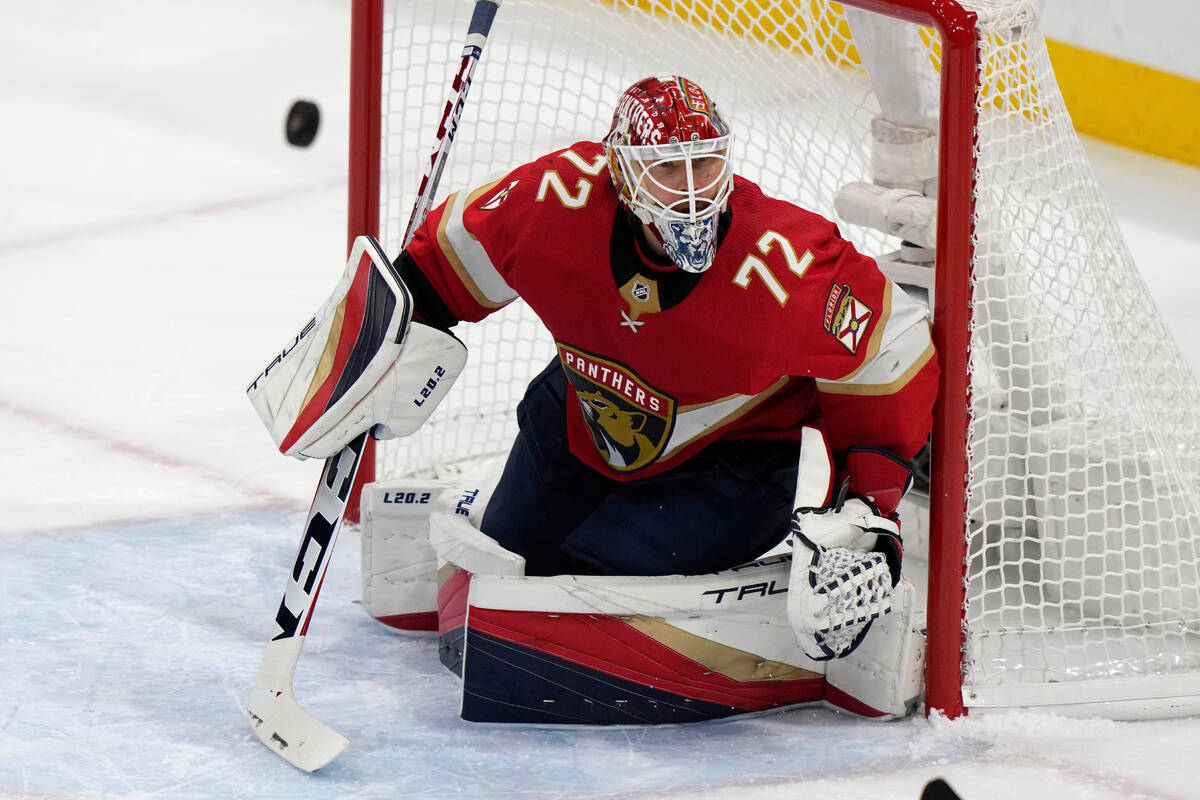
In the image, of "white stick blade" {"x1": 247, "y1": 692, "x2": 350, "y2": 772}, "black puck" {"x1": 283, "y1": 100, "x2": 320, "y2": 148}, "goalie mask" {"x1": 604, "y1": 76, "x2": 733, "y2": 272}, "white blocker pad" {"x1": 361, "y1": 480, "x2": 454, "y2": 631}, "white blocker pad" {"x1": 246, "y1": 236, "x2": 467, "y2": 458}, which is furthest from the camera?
"black puck" {"x1": 283, "y1": 100, "x2": 320, "y2": 148}

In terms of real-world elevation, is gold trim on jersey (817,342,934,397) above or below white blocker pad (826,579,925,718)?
above

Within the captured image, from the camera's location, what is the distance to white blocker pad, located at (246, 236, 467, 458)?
2291 mm

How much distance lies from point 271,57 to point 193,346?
238cm

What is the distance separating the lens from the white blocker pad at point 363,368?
2.29 meters

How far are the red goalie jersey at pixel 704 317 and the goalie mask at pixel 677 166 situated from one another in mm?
80

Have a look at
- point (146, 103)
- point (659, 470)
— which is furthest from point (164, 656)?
point (146, 103)

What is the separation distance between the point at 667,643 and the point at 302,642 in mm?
473

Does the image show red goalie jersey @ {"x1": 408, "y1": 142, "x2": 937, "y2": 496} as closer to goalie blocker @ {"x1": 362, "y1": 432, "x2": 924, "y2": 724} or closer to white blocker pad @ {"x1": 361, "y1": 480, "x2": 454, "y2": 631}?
goalie blocker @ {"x1": 362, "y1": 432, "x2": 924, "y2": 724}

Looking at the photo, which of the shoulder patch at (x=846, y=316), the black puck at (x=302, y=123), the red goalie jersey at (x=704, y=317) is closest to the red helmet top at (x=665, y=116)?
the red goalie jersey at (x=704, y=317)

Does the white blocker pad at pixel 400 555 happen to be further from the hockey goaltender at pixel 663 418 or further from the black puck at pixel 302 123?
the black puck at pixel 302 123

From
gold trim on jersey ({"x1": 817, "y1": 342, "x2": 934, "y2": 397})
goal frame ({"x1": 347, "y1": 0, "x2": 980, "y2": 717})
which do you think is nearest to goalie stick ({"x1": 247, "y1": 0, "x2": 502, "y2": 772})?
gold trim on jersey ({"x1": 817, "y1": 342, "x2": 934, "y2": 397})

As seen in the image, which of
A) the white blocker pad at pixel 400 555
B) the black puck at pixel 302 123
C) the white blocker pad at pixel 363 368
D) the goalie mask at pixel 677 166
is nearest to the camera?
the goalie mask at pixel 677 166

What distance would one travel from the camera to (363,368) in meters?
2.30

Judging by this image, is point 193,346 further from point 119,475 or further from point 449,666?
point 449,666
